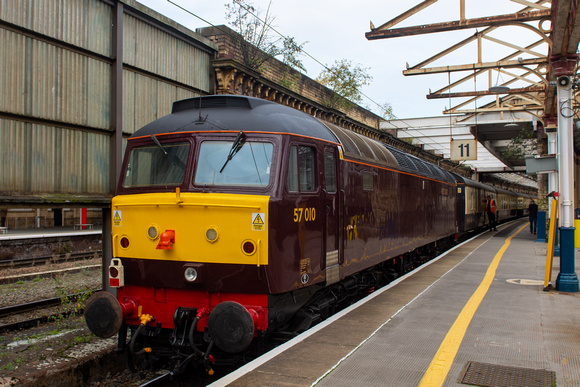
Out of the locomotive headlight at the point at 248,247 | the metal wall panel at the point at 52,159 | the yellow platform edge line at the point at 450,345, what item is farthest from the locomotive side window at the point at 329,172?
the metal wall panel at the point at 52,159

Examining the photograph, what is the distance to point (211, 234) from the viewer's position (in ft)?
18.0

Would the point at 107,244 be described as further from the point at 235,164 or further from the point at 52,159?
the point at 235,164

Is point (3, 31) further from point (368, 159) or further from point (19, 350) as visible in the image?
point (368, 159)

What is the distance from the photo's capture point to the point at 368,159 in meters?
8.51

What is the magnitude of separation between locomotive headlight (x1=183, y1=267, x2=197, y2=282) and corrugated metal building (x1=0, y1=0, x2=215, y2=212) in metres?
4.04

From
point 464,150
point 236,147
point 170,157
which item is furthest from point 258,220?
point 464,150

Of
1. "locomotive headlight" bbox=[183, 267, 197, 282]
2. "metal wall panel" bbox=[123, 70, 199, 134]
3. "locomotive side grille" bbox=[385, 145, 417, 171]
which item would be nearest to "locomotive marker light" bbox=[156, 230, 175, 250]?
"locomotive headlight" bbox=[183, 267, 197, 282]

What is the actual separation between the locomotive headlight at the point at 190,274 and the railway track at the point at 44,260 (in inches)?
504

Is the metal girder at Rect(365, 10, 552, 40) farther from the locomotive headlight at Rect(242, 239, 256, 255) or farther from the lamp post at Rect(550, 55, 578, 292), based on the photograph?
the locomotive headlight at Rect(242, 239, 256, 255)

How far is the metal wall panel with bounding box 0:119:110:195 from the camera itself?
26.6ft

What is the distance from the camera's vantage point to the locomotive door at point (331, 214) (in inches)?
263

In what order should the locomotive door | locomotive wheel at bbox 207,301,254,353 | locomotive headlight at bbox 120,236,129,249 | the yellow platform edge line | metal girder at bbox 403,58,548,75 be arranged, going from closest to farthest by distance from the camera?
the yellow platform edge line → locomotive wheel at bbox 207,301,254,353 → locomotive headlight at bbox 120,236,129,249 → the locomotive door → metal girder at bbox 403,58,548,75

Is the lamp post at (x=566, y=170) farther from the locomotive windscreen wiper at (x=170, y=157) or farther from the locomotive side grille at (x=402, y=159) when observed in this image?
the locomotive windscreen wiper at (x=170, y=157)

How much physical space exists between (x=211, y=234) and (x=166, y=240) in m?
0.54
